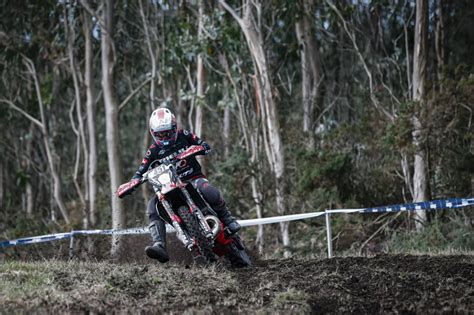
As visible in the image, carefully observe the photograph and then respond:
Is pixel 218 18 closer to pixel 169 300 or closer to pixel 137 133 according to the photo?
pixel 169 300

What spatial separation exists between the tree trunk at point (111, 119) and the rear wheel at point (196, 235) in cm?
831

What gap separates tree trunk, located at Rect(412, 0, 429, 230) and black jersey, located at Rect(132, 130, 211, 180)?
21.5 feet

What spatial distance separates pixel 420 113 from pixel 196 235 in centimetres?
719

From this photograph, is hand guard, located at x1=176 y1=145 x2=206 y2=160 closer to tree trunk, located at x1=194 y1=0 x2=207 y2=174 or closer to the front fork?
the front fork

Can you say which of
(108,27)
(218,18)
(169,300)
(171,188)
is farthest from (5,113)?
(169,300)

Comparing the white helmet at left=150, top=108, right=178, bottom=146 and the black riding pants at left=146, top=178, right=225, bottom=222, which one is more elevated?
the white helmet at left=150, top=108, right=178, bottom=146

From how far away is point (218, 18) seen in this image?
22.7 meters

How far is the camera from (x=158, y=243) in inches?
429

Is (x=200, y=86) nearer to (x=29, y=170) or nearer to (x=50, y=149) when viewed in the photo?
(x=50, y=149)

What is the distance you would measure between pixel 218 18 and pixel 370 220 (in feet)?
25.3

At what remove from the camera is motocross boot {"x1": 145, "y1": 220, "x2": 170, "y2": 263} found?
1062 cm

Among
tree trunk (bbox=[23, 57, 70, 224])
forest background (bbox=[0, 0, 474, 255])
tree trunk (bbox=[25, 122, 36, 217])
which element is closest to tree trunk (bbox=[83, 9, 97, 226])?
forest background (bbox=[0, 0, 474, 255])

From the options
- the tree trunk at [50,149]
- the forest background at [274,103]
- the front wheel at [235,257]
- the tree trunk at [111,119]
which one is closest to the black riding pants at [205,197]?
the front wheel at [235,257]

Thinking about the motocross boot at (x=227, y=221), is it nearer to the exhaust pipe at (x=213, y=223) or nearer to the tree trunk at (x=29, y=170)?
the exhaust pipe at (x=213, y=223)
